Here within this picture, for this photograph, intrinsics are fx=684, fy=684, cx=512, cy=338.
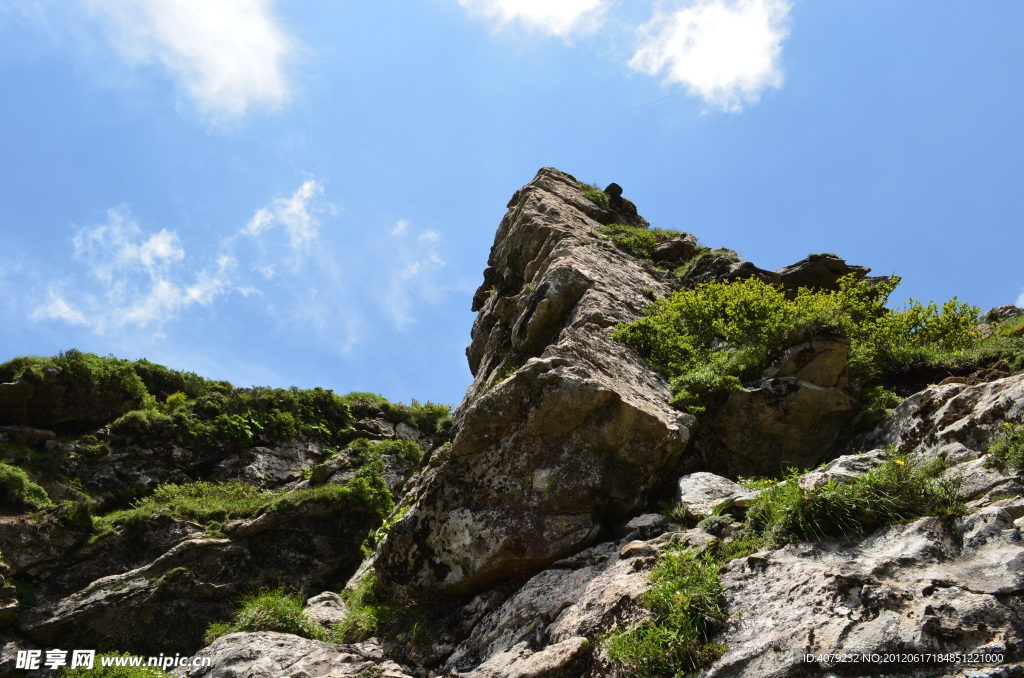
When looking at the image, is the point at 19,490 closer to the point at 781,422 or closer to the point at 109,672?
the point at 109,672

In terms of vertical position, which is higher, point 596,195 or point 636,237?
point 596,195

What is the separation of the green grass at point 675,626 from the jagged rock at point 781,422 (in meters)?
4.31

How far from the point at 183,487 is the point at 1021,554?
1689 cm

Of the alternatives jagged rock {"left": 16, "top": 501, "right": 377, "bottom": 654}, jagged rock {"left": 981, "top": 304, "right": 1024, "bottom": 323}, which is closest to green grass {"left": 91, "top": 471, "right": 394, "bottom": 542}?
jagged rock {"left": 16, "top": 501, "right": 377, "bottom": 654}

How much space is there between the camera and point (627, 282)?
17281 mm

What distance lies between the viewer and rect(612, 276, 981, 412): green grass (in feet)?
41.8

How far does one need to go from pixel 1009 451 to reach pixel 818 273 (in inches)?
440

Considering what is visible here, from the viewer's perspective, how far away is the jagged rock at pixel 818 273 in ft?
59.5

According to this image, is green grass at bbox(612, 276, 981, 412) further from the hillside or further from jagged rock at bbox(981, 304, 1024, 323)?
jagged rock at bbox(981, 304, 1024, 323)

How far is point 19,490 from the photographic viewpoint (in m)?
15.2

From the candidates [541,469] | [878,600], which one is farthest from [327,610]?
[878,600]

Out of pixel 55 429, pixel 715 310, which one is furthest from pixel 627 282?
pixel 55 429

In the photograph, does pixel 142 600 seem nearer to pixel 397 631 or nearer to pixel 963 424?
pixel 397 631

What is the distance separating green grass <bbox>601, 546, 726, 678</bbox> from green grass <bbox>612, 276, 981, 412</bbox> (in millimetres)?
4831
